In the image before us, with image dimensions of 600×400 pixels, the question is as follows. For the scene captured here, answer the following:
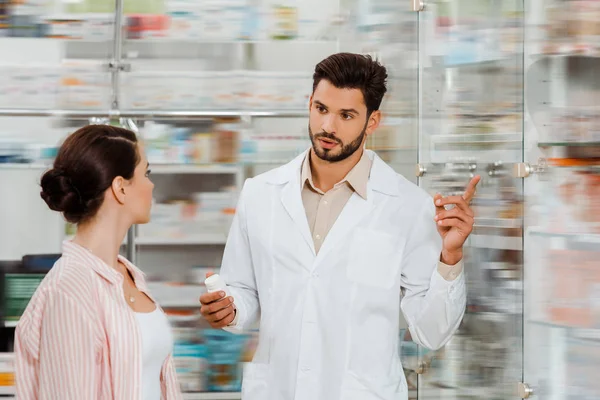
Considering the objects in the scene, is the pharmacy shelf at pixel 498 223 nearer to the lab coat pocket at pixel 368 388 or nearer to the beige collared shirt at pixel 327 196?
the beige collared shirt at pixel 327 196

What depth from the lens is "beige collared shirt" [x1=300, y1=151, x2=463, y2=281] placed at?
2262 mm

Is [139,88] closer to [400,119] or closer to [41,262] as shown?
[41,262]

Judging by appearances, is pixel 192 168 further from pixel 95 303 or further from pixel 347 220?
pixel 95 303

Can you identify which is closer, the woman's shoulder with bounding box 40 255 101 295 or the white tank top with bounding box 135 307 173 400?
the woman's shoulder with bounding box 40 255 101 295

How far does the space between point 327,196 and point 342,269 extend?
0.75 ft

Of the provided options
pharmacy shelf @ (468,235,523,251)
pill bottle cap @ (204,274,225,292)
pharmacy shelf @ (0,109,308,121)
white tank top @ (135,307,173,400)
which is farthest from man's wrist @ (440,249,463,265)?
pharmacy shelf @ (0,109,308,121)

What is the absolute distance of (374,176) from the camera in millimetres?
2311

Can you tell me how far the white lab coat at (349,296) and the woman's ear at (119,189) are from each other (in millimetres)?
527

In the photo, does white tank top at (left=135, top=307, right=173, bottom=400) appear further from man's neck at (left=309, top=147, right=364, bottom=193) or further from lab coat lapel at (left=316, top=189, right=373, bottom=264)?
man's neck at (left=309, top=147, right=364, bottom=193)

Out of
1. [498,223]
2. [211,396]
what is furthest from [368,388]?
[211,396]

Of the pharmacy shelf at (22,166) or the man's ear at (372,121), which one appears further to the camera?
the pharmacy shelf at (22,166)

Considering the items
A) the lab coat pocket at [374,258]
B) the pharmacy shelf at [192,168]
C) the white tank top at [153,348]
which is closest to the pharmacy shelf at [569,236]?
the lab coat pocket at [374,258]

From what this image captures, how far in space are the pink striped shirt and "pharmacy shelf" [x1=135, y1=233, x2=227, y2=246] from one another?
5.69 feet

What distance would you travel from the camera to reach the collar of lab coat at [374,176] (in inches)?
89.9
